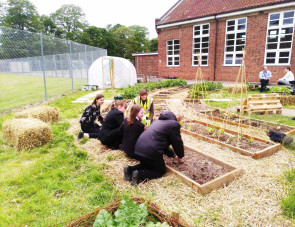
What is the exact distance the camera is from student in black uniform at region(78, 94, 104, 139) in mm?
5332

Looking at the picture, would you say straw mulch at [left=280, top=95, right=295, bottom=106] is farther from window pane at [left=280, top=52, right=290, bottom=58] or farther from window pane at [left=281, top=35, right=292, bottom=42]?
window pane at [left=281, top=35, right=292, bottom=42]

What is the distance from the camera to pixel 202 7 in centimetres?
1855

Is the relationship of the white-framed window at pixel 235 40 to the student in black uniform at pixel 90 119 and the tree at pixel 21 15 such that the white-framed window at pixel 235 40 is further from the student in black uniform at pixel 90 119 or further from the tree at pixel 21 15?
the tree at pixel 21 15

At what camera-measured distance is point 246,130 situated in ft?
18.4

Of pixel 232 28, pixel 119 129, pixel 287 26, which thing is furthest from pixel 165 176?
pixel 232 28

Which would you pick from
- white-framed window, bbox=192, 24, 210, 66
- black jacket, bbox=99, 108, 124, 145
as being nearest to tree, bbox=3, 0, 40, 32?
white-framed window, bbox=192, 24, 210, 66

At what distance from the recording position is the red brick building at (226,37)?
14242 millimetres

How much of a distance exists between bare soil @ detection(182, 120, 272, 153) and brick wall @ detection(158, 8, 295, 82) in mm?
12064

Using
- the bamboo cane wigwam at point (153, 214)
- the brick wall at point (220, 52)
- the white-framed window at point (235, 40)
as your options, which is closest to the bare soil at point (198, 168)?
the bamboo cane wigwam at point (153, 214)

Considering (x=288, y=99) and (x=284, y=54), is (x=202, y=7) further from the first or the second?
(x=288, y=99)

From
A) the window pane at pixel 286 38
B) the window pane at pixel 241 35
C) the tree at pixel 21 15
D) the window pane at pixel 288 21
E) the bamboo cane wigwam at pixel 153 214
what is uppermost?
the tree at pixel 21 15

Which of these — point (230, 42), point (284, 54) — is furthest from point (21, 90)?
point (284, 54)

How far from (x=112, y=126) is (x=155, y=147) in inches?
64.6

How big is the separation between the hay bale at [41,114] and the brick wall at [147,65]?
18288 millimetres
